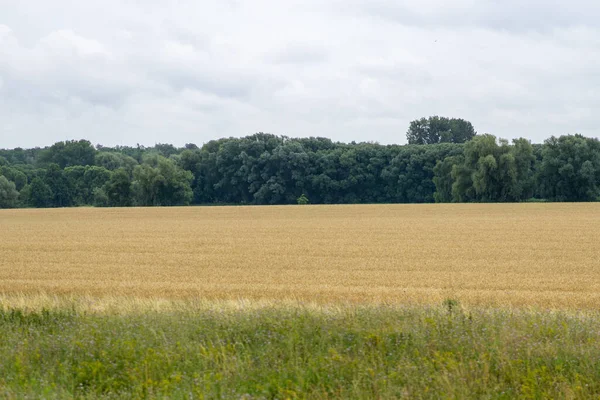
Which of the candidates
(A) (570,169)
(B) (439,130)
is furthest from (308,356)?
(B) (439,130)

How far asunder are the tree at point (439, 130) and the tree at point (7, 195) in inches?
2952

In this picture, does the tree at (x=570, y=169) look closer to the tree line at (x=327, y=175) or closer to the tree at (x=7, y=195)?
the tree line at (x=327, y=175)

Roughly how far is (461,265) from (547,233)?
12.9 meters

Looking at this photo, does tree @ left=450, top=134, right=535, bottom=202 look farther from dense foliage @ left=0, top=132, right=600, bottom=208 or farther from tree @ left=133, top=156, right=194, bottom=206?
tree @ left=133, top=156, right=194, bottom=206

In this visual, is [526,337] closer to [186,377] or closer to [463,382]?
[463,382]

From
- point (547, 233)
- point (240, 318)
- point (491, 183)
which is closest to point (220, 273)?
point (240, 318)

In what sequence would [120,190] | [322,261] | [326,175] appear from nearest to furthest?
[322,261], [120,190], [326,175]

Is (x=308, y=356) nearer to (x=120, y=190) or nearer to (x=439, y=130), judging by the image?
(x=120, y=190)

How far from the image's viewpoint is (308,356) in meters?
8.48

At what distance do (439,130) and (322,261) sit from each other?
11613cm

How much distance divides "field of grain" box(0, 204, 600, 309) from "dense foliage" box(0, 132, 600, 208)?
35729 mm

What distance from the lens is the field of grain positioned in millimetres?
18219

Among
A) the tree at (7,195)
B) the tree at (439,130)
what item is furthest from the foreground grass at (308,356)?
the tree at (439,130)

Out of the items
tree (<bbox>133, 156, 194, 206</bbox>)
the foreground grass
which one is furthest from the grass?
tree (<bbox>133, 156, 194, 206</bbox>)
